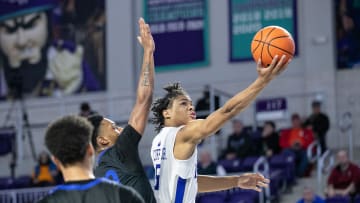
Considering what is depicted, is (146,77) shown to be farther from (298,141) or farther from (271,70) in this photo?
(298,141)

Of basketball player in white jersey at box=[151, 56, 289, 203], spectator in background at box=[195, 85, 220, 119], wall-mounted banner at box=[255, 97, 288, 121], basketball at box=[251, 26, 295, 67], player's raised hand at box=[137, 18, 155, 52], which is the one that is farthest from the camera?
wall-mounted banner at box=[255, 97, 288, 121]

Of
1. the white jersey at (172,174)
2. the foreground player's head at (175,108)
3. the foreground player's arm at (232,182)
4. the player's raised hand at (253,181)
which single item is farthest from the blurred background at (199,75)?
the white jersey at (172,174)

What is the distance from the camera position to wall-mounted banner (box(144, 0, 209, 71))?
19828mm

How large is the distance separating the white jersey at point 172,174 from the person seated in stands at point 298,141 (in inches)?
367

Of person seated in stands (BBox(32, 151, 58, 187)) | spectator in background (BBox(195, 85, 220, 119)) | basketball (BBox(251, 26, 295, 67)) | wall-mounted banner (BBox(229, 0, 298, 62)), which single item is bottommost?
person seated in stands (BBox(32, 151, 58, 187))

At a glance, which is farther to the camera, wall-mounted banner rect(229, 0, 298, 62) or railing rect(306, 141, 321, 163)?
wall-mounted banner rect(229, 0, 298, 62)

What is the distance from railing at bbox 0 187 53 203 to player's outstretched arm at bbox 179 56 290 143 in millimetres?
9859

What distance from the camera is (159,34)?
66.7 feet

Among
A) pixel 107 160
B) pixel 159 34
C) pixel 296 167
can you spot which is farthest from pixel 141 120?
pixel 159 34

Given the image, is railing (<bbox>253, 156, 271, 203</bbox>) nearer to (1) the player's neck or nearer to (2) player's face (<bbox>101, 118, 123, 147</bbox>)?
(2) player's face (<bbox>101, 118, 123, 147</bbox>)

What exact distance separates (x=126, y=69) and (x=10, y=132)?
2.86 m

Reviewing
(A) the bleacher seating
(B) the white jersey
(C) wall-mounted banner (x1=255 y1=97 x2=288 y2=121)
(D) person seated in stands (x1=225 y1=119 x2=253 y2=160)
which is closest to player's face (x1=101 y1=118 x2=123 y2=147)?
(B) the white jersey

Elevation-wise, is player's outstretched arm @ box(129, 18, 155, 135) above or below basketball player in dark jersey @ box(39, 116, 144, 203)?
above

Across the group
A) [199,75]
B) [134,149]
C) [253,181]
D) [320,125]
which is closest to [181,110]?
[253,181]
